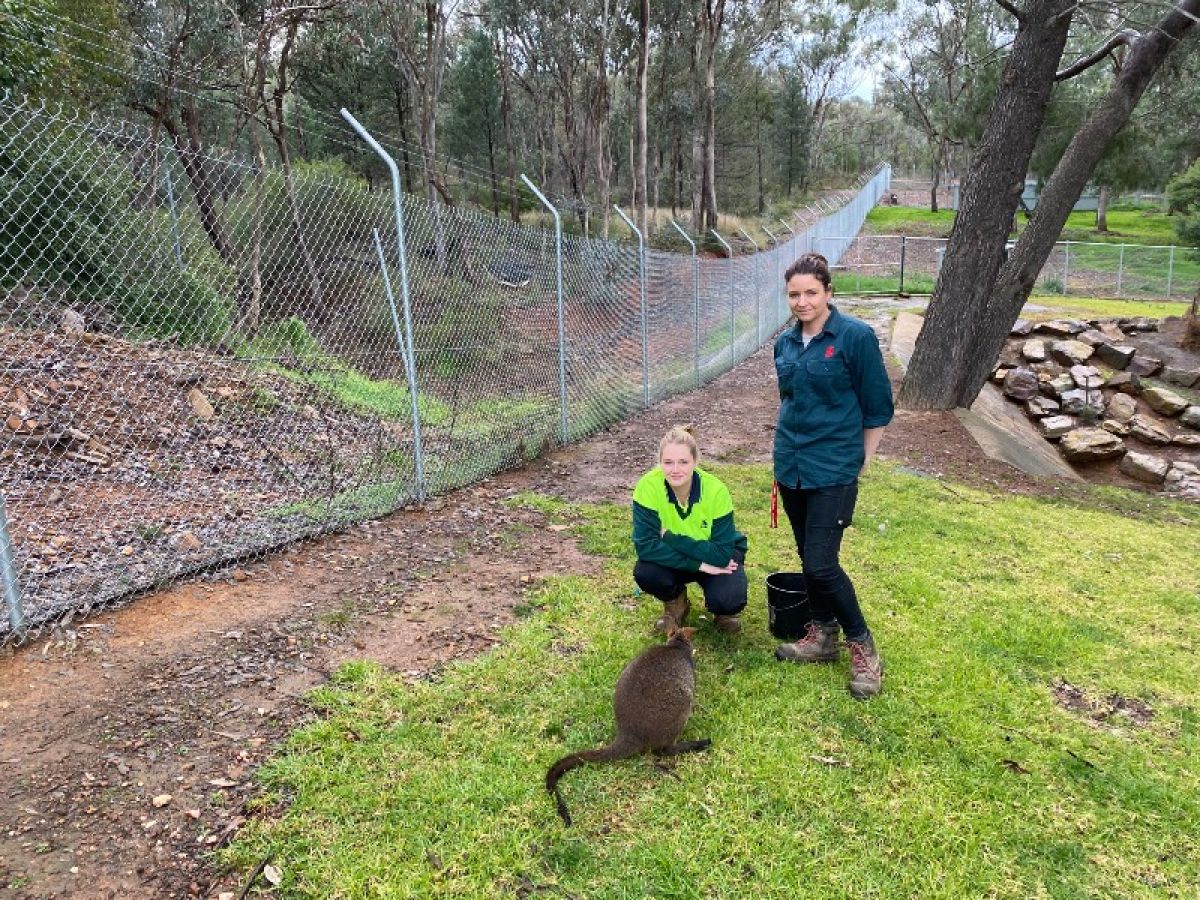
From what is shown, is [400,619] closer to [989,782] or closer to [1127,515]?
[989,782]

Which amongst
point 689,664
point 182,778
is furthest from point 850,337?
point 182,778

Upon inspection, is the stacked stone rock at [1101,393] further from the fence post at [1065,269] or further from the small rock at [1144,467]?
the fence post at [1065,269]

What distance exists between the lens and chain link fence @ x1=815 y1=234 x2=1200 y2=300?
954 inches

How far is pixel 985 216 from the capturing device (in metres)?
8.98

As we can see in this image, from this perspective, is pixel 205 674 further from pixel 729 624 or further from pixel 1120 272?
pixel 1120 272

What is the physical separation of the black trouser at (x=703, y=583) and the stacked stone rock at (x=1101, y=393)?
331 inches

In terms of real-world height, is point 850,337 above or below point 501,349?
above

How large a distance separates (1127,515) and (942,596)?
3.90 m

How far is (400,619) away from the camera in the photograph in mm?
3979

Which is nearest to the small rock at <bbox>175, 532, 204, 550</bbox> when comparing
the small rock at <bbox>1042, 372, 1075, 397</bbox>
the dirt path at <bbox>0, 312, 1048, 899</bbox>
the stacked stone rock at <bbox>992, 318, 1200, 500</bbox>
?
the dirt path at <bbox>0, 312, 1048, 899</bbox>

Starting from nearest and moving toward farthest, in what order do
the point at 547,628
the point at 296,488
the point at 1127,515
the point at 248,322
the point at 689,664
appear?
1. the point at 689,664
2. the point at 547,628
3. the point at 296,488
4. the point at 1127,515
5. the point at 248,322

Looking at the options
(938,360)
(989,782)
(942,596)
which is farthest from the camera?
(938,360)

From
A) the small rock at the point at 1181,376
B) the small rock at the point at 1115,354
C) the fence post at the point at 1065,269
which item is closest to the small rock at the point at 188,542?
the small rock at the point at 1115,354

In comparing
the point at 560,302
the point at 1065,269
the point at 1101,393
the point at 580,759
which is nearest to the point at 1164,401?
the point at 1101,393
